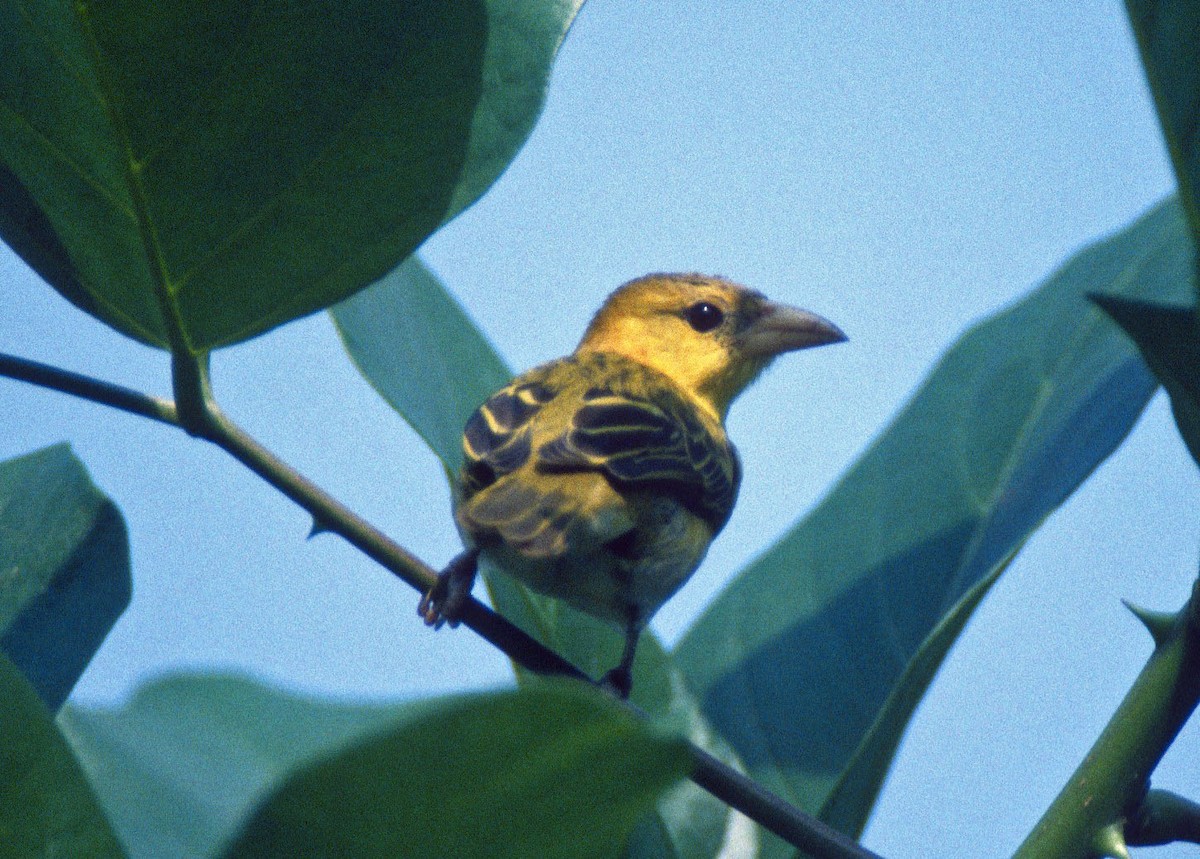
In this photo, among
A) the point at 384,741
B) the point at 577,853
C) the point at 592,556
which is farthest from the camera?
the point at 592,556

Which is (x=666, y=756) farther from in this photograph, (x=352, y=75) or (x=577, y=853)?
(x=352, y=75)

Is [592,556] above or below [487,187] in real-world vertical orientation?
below

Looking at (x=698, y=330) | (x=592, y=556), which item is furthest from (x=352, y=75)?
(x=698, y=330)

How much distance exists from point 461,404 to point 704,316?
105 inches

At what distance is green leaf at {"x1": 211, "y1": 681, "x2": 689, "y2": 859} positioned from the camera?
94 cm

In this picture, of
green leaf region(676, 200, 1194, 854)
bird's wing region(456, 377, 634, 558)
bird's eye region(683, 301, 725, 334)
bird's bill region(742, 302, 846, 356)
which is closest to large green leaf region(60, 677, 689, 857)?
green leaf region(676, 200, 1194, 854)

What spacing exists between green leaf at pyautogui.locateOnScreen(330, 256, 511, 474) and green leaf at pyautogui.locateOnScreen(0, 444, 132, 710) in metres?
0.61

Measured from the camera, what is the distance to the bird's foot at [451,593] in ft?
7.72

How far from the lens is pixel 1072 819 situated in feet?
5.85

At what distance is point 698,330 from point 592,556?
2.39m

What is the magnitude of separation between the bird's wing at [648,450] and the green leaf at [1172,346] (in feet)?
6.36

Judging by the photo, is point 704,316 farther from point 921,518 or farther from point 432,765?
point 432,765

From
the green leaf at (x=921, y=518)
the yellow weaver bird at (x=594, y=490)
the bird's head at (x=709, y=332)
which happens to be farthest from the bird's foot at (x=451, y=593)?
the bird's head at (x=709, y=332)

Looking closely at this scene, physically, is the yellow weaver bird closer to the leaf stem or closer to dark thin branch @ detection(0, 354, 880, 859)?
dark thin branch @ detection(0, 354, 880, 859)
